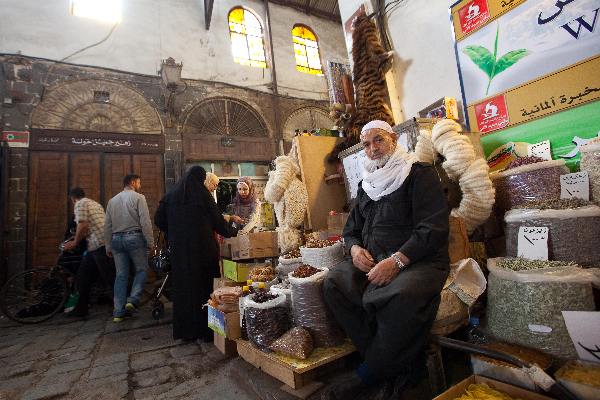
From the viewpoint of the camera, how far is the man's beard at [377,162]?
7.82ft

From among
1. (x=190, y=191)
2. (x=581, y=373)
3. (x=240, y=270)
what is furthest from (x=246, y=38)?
(x=581, y=373)

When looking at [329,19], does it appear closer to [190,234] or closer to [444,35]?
[444,35]

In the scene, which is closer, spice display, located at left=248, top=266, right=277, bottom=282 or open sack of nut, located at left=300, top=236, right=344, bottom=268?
open sack of nut, located at left=300, top=236, right=344, bottom=268

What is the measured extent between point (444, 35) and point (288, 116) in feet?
22.5

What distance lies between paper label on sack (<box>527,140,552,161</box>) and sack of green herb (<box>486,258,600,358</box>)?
1.21m

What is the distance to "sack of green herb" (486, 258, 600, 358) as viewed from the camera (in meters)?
1.64

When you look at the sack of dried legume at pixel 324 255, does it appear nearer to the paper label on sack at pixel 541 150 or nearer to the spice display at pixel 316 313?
the spice display at pixel 316 313

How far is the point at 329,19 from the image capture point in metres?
11.4

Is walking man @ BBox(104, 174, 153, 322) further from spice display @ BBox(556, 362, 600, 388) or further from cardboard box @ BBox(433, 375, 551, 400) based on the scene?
spice display @ BBox(556, 362, 600, 388)

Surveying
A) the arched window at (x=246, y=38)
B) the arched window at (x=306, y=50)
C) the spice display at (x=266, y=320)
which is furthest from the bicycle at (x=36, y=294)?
the arched window at (x=306, y=50)

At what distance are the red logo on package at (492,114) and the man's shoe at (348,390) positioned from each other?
265 centimetres

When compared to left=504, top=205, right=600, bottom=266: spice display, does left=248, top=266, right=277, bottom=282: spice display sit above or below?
below

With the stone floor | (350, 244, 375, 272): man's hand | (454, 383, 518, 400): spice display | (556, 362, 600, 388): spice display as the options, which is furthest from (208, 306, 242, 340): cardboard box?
(556, 362, 600, 388): spice display

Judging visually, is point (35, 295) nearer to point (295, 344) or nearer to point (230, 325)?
point (230, 325)
